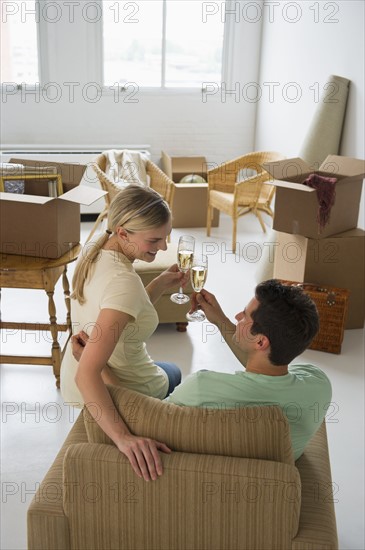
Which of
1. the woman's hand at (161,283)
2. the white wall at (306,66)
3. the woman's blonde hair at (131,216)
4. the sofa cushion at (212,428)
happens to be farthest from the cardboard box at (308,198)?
the sofa cushion at (212,428)

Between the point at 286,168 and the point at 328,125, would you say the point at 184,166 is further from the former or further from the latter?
the point at 286,168

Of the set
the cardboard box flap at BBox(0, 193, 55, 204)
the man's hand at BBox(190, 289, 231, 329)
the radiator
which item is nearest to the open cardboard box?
the radiator

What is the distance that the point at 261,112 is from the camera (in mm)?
7375

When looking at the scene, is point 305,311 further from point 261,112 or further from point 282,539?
point 261,112

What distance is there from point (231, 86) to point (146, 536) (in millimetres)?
6355

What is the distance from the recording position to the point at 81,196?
137 inches

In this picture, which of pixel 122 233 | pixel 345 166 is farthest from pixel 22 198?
pixel 345 166

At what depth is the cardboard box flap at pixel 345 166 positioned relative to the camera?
Result: 4.36 meters

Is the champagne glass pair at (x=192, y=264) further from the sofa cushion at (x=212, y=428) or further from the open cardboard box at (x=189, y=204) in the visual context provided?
the open cardboard box at (x=189, y=204)

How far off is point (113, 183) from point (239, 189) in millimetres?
1243

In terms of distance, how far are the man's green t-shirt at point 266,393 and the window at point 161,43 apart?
588cm

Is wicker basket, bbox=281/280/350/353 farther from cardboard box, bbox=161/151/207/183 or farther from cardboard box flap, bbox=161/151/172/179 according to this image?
cardboard box, bbox=161/151/207/183

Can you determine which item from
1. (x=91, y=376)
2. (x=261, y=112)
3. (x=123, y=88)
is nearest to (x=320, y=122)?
(x=261, y=112)

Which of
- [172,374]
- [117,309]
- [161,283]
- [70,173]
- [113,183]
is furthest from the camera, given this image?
[113,183]
